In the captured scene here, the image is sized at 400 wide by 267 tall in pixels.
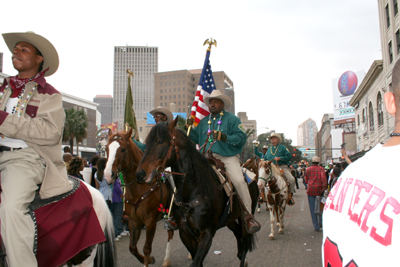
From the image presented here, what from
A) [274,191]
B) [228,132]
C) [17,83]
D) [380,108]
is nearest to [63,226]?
[17,83]

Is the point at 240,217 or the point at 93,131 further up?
the point at 93,131

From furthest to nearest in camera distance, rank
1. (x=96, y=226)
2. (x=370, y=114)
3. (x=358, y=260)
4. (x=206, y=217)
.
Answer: (x=370, y=114)
(x=206, y=217)
(x=96, y=226)
(x=358, y=260)

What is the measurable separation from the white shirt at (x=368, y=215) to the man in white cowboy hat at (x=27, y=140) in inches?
89.1

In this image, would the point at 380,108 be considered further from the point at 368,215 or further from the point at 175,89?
the point at 175,89

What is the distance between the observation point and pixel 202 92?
6.86 m

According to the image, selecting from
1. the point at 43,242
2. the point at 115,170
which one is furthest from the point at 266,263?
the point at 43,242

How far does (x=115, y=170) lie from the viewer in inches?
200

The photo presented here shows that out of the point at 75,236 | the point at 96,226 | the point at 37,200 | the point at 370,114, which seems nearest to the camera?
the point at 37,200

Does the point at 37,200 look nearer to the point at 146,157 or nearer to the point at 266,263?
the point at 146,157

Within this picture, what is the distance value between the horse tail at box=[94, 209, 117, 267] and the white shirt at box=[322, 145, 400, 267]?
2.79 metres

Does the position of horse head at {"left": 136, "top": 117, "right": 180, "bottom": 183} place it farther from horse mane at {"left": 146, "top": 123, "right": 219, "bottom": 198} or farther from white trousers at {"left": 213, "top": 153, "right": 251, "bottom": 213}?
white trousers at {"left": 213, "top": 153, "right": 251, "bottom": 213}

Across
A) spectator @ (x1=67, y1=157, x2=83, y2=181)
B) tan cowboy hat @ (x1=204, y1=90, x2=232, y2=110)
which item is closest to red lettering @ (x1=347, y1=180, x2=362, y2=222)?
tan cowboy hat @ (x1=204, y1=90, x2=232, y2=110)

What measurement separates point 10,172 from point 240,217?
3627 mm

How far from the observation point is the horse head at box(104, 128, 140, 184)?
5061 mm
